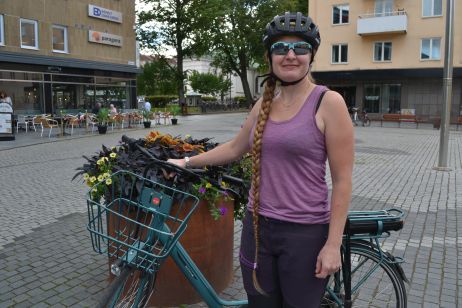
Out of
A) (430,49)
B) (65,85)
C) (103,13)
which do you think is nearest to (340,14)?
(430,49)

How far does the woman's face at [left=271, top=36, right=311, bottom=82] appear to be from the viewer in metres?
2.03

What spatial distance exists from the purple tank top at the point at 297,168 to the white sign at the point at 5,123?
56.3 feet

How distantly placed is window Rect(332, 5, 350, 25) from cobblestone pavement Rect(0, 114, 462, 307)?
2455 centimetres

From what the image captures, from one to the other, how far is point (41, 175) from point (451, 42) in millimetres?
9909

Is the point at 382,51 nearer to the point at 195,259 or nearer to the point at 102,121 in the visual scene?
the point at 102,121

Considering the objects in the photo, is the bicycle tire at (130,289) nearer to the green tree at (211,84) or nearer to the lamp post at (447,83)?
the lamp post at (447,83)

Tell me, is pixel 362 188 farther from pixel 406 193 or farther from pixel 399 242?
pixel 399 242

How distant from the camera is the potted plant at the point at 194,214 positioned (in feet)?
11.0

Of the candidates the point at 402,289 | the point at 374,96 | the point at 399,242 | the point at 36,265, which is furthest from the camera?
the point at 374,96

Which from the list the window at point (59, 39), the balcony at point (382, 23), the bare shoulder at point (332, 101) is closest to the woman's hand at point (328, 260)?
the bare shoulder at point (332, 101)

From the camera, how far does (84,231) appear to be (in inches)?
228

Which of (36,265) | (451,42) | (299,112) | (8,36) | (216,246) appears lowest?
(36,265)

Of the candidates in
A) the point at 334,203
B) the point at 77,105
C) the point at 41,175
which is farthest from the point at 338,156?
the point at 77,105

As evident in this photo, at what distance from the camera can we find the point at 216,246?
377cm
